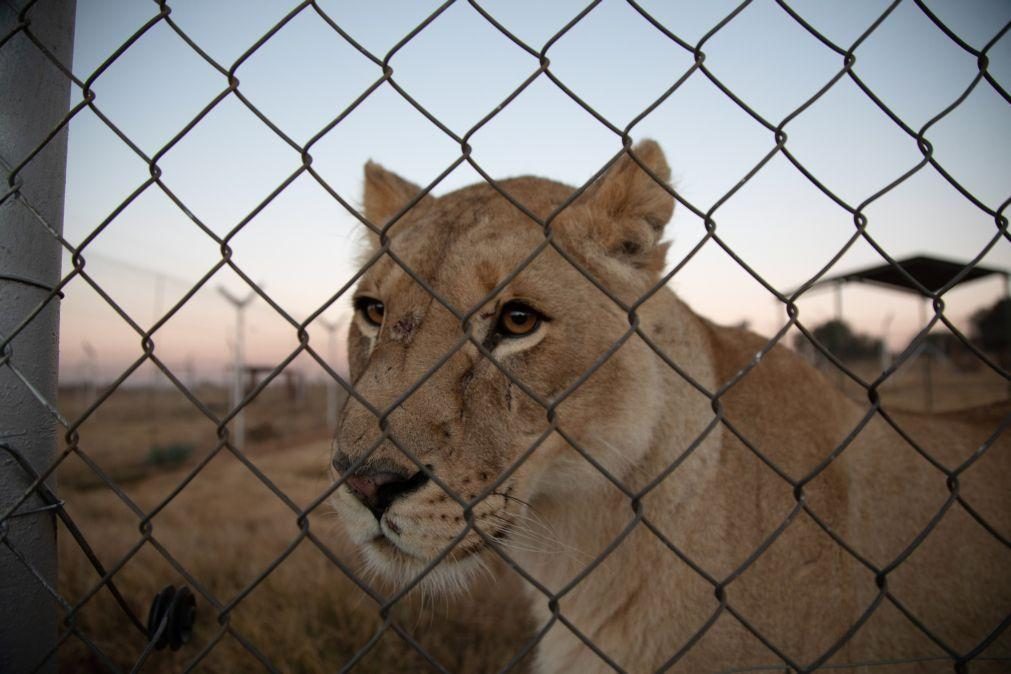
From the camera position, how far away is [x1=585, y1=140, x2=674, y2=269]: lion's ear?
8.96 feet

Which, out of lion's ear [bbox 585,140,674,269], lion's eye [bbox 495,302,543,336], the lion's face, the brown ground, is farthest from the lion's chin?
lion's ear [bbox 585,140,674,269]

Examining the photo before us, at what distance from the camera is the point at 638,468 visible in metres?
2.81

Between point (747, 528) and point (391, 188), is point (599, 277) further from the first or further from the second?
point (391, 188)

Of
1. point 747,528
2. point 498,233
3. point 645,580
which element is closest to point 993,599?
point 747,528


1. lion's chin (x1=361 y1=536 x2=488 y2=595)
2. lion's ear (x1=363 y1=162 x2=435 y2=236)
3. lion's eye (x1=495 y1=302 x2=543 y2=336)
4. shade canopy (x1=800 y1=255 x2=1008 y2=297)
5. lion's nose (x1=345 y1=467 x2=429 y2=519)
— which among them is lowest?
lion's chin (x1=361 y1=536 x2=488 y2=595)

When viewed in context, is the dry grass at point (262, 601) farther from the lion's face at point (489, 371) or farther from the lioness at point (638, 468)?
the lioness at point (638, 468)

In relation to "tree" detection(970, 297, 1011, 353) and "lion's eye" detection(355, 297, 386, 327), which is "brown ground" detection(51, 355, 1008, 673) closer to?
"lion's eye" detection(355, 297, 386, 327)

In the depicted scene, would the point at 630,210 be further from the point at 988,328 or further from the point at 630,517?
the point at 988,328

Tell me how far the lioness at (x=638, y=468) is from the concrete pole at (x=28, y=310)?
899 mm

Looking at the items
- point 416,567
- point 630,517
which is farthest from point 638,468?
point 416,567

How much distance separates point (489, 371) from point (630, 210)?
0.99 meters

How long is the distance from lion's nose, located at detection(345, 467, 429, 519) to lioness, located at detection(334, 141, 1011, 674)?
7.2 inches

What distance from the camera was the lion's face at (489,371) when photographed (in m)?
2.06

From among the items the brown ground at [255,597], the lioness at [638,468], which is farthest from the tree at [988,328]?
the lioness at [638,468]
